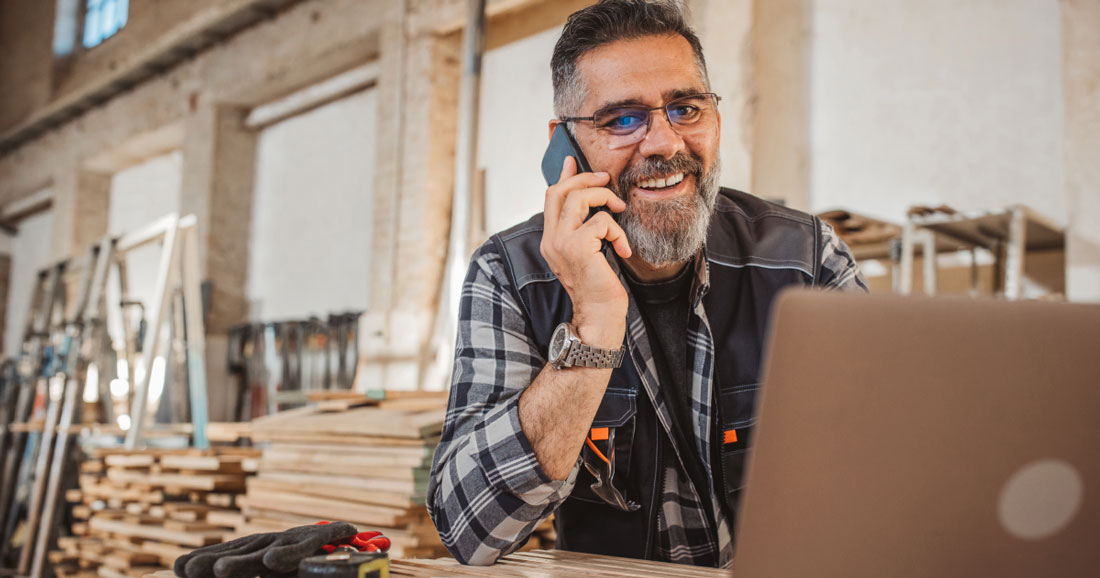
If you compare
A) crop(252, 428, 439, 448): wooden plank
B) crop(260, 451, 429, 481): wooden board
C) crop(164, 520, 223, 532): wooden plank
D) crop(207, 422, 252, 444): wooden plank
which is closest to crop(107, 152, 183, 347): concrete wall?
crop(207, 422, 252, 444): wooden plank

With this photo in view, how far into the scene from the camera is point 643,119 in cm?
179

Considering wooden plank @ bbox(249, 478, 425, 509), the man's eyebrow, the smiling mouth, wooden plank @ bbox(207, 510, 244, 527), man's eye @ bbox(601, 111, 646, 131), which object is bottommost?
wooden plank @ bbox(207, 510, 244, 527)

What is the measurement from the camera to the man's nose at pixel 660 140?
1770mm

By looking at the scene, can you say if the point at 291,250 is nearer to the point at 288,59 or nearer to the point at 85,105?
the point at 288,59

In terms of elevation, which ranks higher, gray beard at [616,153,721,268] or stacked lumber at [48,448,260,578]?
gray beard at [616,153,721,268]

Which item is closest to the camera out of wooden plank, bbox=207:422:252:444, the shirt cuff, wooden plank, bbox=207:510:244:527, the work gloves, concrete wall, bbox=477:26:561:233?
the work gloves

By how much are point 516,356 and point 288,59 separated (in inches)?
325

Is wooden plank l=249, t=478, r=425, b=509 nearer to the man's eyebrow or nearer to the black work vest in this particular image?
the black work vest

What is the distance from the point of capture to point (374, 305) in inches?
300

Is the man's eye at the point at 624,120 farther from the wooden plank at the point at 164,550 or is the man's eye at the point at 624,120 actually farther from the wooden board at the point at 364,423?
the wooden plank at the point at 164,550

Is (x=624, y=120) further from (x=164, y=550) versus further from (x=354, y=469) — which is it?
(x=164, y=550)

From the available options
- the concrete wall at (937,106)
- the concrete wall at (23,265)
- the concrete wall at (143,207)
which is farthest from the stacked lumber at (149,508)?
the concrete wall at (23,265)

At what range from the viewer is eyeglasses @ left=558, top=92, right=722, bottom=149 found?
5.87ft

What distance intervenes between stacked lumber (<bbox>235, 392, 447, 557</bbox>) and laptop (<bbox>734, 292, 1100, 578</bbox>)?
243 centimetres
